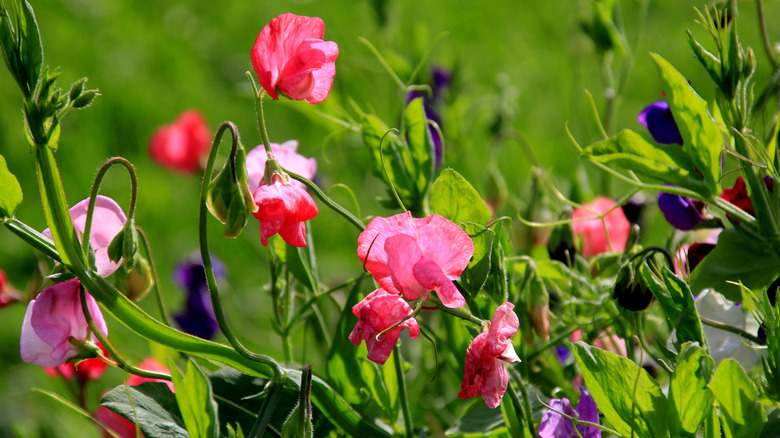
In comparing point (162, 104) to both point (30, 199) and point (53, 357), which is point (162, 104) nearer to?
point (30, 199)

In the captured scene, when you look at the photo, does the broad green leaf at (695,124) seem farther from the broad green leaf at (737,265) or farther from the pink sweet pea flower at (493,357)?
the pink sweet pea flower at (493,357)

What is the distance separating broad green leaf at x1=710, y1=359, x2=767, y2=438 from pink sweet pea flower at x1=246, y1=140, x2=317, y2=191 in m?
0.32

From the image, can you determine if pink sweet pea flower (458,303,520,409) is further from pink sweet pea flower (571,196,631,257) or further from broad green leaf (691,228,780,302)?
pink sweet pea flower (571,196,631,257)

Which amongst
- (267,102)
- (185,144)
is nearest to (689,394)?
(185,144)

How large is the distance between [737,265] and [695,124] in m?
0.11

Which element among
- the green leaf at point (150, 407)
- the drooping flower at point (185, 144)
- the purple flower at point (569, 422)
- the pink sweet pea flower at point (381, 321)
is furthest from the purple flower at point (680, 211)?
the drooping flower at point (185, 144)

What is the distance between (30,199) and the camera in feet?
5.98

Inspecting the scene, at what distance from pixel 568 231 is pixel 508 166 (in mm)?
1084

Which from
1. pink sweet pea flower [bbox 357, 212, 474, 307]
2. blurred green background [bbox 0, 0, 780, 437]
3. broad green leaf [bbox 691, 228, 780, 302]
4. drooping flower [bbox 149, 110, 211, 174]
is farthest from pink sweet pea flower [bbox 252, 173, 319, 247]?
drooping flower [bbox 149, 110, 211, 174]

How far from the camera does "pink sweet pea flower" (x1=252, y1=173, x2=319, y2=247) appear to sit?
1.48ft

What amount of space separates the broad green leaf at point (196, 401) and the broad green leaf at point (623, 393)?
22 centimetres

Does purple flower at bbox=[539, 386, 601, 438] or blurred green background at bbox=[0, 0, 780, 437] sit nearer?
purple flower at bbox=[539, 386, 601, 438]

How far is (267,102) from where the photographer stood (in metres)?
2.01

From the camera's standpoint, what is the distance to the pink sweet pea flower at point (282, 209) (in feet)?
1.48
